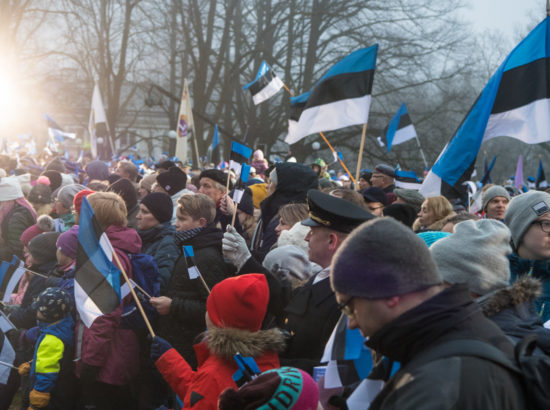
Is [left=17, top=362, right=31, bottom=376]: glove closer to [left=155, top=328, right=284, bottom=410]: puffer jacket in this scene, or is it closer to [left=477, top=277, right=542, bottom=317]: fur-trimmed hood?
[left=155, top=328, right=284, bottom=410]: puffer jacket

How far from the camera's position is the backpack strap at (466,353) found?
60.7 inches

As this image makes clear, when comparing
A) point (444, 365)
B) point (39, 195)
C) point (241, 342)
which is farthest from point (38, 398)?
point (39, 195)

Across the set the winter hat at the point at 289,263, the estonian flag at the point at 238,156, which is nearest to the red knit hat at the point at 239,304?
the winter hat at the point at 289,263

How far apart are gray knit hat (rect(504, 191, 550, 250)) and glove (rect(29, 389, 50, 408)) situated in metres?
3.29

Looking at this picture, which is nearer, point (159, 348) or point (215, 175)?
point (159, 348)

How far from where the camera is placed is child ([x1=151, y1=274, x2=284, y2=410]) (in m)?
2.72

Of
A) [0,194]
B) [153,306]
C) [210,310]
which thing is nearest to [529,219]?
[210,310]

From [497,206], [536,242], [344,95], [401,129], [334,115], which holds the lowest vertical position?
[497,206]

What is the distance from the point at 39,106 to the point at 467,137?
115 ft

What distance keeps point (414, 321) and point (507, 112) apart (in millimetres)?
3909

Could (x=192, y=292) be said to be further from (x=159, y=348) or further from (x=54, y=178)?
(x=54, y=178)

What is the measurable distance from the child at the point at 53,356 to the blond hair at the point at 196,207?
1.07 metres

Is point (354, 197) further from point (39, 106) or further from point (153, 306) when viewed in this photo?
point (39, 106)

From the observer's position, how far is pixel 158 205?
528cm
